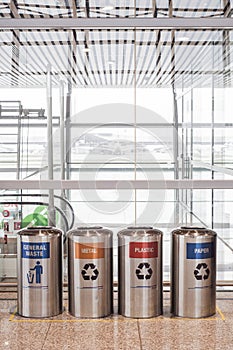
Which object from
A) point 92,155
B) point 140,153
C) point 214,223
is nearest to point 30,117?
point 92,155

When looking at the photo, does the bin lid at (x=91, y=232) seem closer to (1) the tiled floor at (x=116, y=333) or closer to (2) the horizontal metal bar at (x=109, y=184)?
(2) the horizontal metal bar at (x=109, y=184)

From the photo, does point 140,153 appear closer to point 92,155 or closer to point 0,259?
point 92,155

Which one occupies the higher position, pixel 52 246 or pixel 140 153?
pixel 140 153

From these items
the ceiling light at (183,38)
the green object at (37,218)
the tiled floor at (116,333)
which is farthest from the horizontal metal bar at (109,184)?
the ceiling light at (183,38)

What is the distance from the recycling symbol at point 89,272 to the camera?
321 cm

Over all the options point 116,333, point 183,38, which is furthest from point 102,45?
point 116,333

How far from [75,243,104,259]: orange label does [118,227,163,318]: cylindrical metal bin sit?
12 cm

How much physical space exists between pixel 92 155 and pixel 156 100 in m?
0.60

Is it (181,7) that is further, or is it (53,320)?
(181,7)

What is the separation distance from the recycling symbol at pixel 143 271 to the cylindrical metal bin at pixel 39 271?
463 mm

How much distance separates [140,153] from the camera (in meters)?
4.16

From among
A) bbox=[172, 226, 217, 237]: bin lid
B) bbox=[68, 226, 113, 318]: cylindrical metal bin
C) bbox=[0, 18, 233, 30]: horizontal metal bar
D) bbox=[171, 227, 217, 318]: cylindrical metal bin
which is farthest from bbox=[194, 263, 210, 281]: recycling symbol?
bbox=[0, 18, 233, 30]: horizontal metal bar

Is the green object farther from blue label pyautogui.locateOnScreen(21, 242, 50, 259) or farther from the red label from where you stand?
the red label

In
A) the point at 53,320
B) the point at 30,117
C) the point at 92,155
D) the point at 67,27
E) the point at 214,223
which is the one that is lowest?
the point at 53,320
